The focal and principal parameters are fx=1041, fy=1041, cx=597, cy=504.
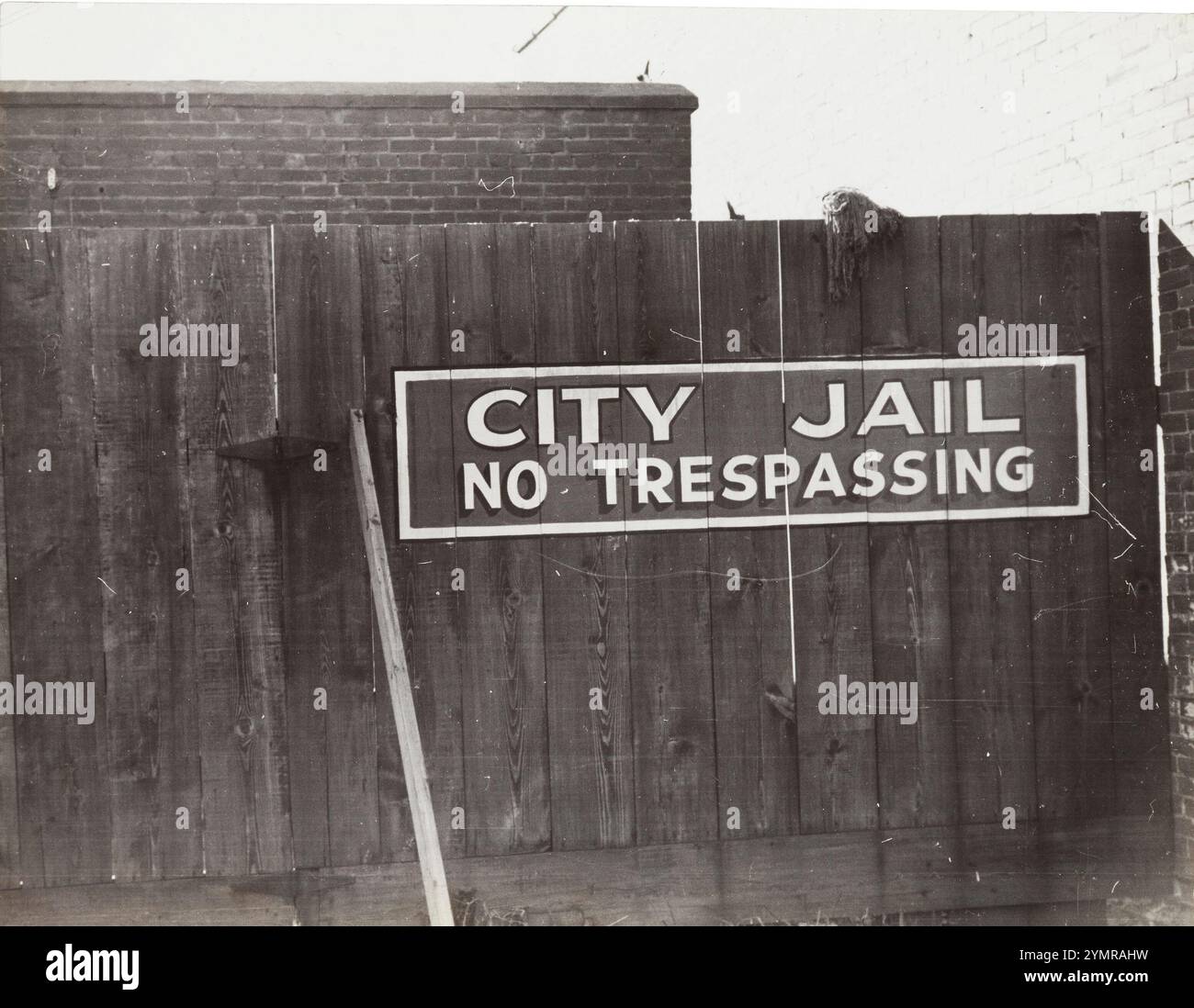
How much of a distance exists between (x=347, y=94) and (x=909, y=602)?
12.1 ft

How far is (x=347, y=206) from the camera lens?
5.21 metres

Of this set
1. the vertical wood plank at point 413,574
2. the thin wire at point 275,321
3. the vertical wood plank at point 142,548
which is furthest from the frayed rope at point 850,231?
the vertical wood plank at point 142,548

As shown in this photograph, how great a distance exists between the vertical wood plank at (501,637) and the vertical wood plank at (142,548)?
0.96 m

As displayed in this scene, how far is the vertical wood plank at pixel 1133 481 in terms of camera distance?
3.94 m

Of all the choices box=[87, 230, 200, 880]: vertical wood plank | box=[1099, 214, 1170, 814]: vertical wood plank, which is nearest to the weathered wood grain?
box=[87, 230, 200, 880]: vertical wood plank

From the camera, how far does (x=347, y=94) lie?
522 centimetres

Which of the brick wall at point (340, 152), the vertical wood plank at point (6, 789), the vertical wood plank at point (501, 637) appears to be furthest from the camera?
the brick wall at point (340, 152)

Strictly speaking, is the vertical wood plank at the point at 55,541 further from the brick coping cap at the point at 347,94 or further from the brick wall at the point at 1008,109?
the brick wall at the point at 1008,109

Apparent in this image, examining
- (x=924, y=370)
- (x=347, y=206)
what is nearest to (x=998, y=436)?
(x=924, y=370)

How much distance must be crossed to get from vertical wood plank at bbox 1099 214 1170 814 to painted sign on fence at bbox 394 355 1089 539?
15 centimetres

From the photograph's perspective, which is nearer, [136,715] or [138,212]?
[136,715]

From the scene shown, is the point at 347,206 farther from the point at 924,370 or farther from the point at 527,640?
the point at 924,370

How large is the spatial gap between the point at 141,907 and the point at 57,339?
2.05 m

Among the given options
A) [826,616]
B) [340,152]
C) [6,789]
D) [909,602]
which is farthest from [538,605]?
[340,152]
